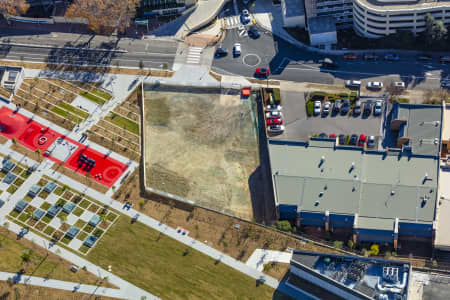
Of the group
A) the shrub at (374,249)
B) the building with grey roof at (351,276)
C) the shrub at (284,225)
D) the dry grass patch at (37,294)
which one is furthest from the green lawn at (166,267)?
the shrub at (374,249)

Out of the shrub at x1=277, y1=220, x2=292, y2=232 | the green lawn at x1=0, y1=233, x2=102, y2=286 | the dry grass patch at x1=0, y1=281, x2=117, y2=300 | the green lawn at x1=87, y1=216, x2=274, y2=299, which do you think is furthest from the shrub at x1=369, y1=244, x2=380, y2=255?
the green lawn at x1=0, y1=233, x2=102, y2=286

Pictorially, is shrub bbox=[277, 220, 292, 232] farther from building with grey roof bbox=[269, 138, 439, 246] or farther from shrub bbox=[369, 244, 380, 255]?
shrub bbox=[369, 244, 380, 255]

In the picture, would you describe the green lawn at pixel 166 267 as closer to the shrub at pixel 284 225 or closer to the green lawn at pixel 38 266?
the green lawn at pixel 38 266

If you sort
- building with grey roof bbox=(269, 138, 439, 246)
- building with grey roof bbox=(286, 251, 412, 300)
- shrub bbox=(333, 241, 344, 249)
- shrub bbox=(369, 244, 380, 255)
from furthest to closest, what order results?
1. building with grey roof bbox=(269, 138, 439, 246)
2. shrub bbox=(333, 241, 344, 249)
3. shrub bbox=(369, 244, 380, 255)
4. building with grey roof bbox=(286, 251, 412, 300)

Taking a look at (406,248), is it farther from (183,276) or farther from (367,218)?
(183,276)

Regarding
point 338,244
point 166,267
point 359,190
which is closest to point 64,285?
point 166,267

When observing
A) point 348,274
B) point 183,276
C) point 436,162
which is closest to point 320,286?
point 348,274

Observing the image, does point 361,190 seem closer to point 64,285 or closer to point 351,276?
point 351,276
